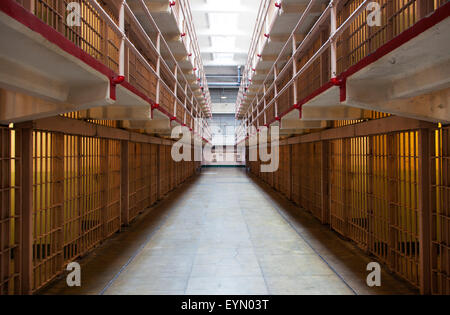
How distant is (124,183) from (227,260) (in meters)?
3.90

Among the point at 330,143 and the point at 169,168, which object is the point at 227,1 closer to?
the point at 169,168

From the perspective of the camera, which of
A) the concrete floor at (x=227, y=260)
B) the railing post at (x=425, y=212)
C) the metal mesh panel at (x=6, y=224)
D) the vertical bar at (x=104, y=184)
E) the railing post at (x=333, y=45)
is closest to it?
the metal mesh panel at (x=6, y=224)

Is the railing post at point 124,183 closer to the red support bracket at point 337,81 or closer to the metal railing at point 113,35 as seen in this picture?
the metal railing at point 113,35

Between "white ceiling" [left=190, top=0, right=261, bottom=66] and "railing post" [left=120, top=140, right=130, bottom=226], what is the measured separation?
10857 millimetres

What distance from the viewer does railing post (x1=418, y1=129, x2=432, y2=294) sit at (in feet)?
12.9

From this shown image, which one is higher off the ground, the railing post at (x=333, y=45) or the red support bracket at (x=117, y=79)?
the railing post at (x=333, y=45)

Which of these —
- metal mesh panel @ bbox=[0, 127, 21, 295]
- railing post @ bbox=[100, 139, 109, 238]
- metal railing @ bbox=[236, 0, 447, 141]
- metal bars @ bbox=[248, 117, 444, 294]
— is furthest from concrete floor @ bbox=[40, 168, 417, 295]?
metal railing @ bbox=[236, 0, 447, 141]

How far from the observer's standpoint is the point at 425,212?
3.95 meters

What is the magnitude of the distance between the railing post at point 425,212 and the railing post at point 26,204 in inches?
196

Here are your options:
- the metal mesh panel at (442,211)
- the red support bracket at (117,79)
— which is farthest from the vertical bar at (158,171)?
the metal mesh panel at (442,211)

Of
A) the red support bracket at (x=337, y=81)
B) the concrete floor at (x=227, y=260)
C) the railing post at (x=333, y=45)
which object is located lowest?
the concrete floor at (x=227, y=260)

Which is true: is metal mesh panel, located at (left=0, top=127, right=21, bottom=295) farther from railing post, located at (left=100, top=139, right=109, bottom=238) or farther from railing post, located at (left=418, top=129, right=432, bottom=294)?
railing post, located at (left=418, top=129, right=432, bottom=294)

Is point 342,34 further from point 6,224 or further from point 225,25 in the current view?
point 225,25

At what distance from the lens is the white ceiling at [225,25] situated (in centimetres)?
1616
